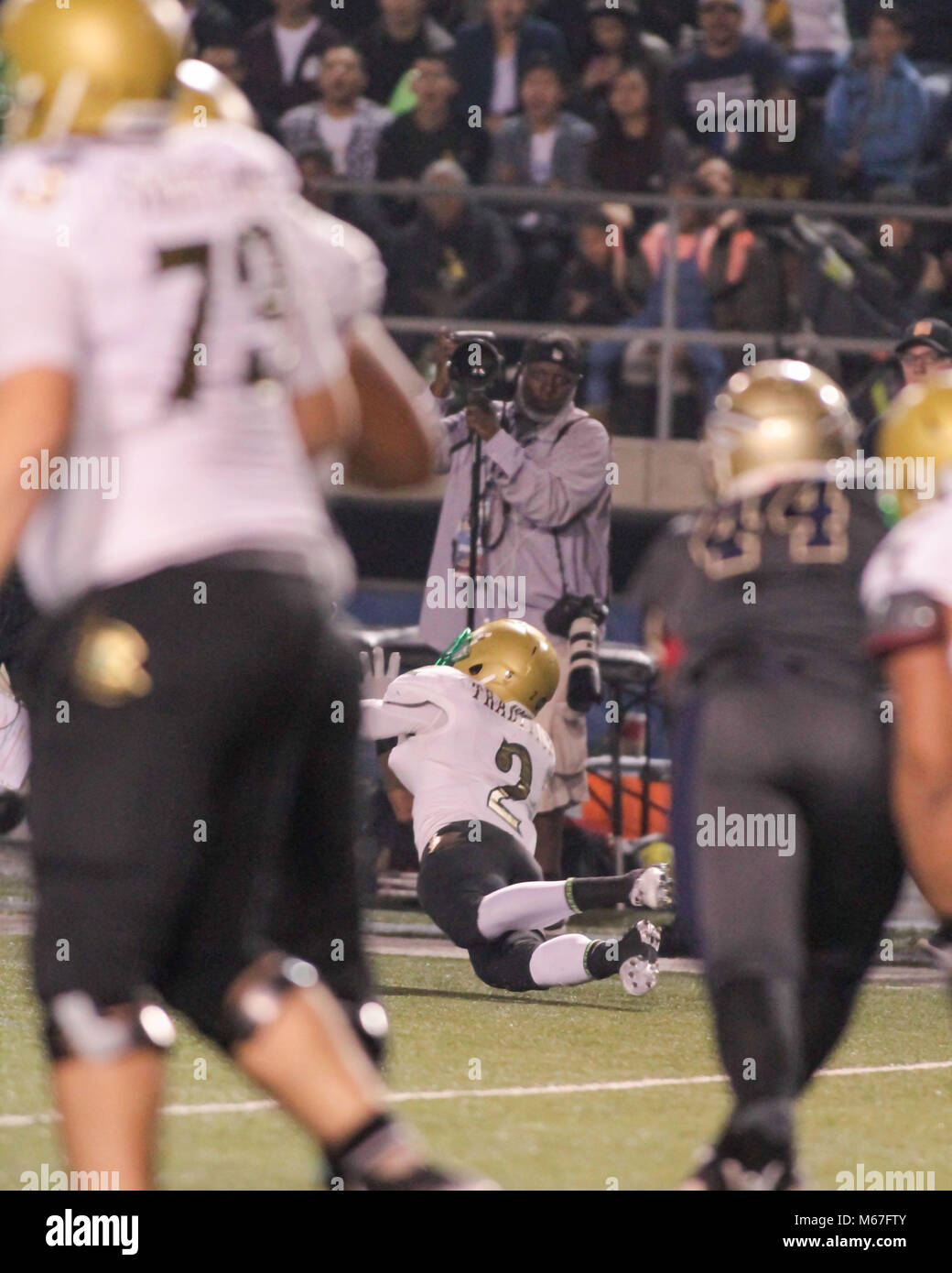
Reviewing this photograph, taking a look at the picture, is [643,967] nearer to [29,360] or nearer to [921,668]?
[921,668]

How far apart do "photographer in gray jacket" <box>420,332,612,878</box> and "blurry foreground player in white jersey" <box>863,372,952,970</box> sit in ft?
20.1

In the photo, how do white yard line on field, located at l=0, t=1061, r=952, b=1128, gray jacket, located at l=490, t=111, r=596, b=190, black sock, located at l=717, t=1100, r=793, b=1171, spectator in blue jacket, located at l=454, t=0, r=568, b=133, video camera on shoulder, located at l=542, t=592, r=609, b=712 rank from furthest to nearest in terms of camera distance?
spectator in blue jacket, located at l=454, t=0, r=568, b=133
gray jacket, located at l=490, t=111, r=596, b=190
video camera on shoulder, located at l=542, t=592, r=609, b=712
white yard line on field, located at l=0, t=1061, r=952, b=1128
black sock, located at l=717, t=1100, r=793, b=1171

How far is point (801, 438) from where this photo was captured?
4.17 metres

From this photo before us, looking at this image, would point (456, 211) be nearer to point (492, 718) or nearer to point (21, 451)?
point (492, 718)

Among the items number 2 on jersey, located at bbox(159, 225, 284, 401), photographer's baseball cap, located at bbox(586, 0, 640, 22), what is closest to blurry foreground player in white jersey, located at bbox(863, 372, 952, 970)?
number 2 on jersey, located at bbox(159, 225, 284, 401)

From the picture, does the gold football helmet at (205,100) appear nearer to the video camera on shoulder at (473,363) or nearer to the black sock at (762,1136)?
the black sock at (762,1136)

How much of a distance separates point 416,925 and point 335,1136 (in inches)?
259

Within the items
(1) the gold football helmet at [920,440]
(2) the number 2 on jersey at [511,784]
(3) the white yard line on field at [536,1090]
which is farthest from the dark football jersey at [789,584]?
(2) the number 2 on jersey at [511,784]

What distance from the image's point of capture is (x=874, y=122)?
1419 centimetres

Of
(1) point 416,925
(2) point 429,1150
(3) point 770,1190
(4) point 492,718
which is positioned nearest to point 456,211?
(1) point 416,925

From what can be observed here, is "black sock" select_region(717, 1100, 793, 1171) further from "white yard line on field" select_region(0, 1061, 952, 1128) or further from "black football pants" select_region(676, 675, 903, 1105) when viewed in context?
"white yard line on field" select_region(0, 1061, 952, 1128)

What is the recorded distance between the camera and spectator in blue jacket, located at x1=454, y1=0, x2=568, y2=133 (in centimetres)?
1416

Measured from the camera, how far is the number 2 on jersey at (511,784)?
775 centimetres

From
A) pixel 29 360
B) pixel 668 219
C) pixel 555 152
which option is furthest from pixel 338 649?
pixel 555 152
